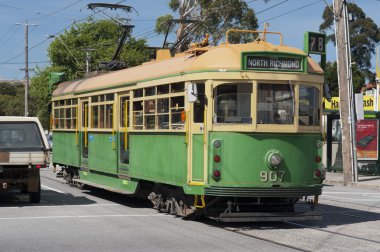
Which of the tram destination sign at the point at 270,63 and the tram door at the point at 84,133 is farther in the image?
the tram door at the point at 84,133

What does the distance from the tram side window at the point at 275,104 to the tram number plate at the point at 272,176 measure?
0.84m

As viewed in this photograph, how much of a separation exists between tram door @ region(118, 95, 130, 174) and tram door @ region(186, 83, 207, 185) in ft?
9.92

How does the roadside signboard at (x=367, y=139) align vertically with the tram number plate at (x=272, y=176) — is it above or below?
above

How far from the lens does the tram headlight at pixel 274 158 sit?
1120 centimetres

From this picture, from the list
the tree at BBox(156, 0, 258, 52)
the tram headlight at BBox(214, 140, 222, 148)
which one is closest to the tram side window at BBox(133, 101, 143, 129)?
the tram headlight at BBox(214, 140, 222, 148)

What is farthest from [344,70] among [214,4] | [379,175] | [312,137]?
[214,4]

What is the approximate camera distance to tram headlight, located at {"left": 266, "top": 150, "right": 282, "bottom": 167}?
11.2 m

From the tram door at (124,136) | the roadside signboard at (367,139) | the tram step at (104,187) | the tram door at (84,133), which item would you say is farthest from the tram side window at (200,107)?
the roadside signboard at (367,139)

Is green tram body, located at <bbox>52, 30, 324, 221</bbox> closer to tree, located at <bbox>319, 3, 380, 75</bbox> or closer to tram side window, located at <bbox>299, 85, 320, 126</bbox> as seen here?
tram side window, located at <bbox>299, 85, 320, 126</bbox>

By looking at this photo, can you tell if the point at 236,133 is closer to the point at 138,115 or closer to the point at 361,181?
the point at 138,115

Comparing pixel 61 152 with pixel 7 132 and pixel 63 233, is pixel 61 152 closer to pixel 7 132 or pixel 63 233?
pixel 7 132

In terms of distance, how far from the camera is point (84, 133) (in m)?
17.5

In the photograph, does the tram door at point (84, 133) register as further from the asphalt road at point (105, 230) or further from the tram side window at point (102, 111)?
the asphalt road at point (105, 230)

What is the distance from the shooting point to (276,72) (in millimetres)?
11422
